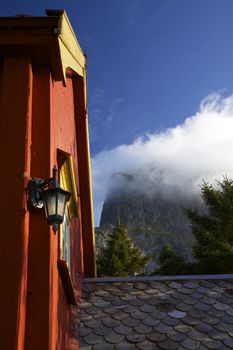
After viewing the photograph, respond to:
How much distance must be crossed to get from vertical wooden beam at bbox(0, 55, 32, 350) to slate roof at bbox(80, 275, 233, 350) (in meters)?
1.93

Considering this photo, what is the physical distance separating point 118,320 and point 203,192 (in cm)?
1669

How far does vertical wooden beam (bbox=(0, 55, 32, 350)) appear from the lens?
2590 millimetres

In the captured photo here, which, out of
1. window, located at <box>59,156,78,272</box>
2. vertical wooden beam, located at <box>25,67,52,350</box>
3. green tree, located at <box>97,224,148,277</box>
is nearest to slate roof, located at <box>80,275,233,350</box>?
window, located at <box>59,156,78,272</box>

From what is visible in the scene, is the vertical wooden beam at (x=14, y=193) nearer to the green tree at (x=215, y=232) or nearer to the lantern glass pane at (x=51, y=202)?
the lantern glass pane at (x=51, y=202)

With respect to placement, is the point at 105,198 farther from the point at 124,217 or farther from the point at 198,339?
the point at 198,339

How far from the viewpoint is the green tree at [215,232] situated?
55.0 ft

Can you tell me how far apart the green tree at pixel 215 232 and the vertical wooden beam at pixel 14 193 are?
49.0 feet

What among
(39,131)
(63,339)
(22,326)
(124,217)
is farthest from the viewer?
(124,217)

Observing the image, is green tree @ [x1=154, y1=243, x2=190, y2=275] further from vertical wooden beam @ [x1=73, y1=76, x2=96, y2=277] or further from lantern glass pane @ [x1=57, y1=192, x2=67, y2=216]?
lantern glass pane @ [x1=57, y1=192, x2=67, y2=216]

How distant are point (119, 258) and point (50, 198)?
22.4 metres

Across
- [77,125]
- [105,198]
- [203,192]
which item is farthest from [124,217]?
[77,125]

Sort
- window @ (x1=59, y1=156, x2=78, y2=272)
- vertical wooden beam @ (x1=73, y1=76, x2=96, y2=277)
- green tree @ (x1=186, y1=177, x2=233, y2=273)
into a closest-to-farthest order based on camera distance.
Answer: window @ (x1=59, y1=156, x2=78, y2=272) < vertical wooden beam @ (x1=73, y1=76, x2=96, y2=277) < green tree @ (x1=186, y1=177, x2=233, y2=273)

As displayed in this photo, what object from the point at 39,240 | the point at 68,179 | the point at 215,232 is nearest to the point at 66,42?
the point at 68,179

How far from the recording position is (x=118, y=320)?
4.71 meters
